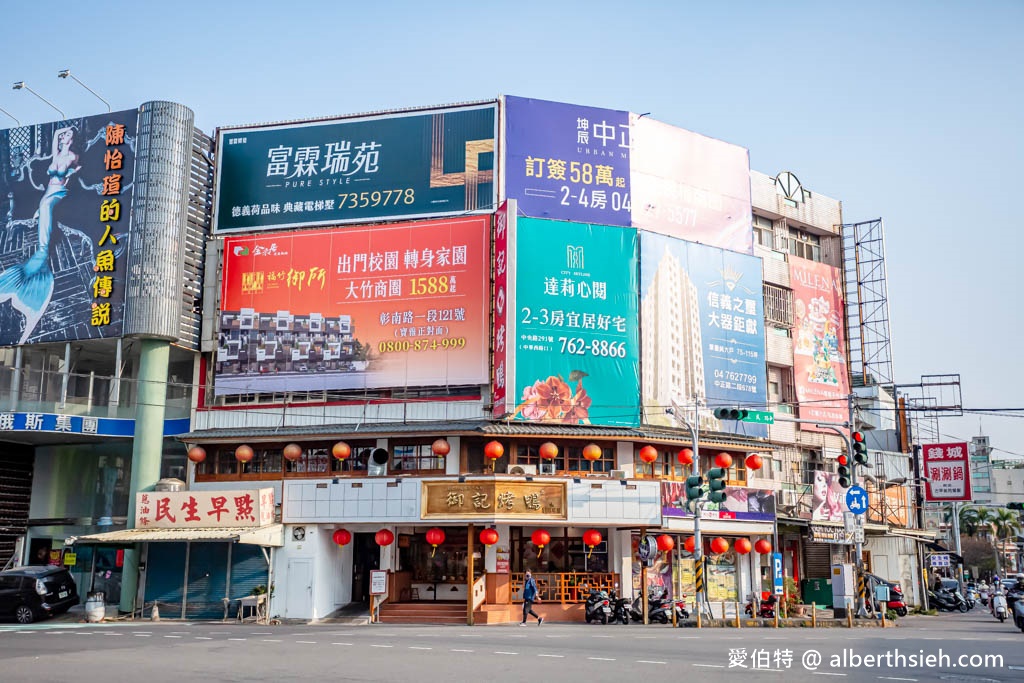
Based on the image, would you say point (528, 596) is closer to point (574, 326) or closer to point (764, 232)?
point (574, 326)

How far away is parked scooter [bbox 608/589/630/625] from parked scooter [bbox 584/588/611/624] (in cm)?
17

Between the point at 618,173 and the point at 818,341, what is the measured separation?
41.4 ft

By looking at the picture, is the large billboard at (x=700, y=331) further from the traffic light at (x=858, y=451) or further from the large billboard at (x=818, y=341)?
the traffic light at (x=858, y=451)

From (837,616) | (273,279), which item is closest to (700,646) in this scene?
(837,616)

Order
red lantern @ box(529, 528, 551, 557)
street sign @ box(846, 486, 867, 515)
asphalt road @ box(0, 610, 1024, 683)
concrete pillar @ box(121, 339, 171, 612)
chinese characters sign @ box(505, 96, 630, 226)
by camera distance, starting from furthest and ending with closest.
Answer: chinese characters sign @ box(505, 96, 630, 226)
concrete pillar @ box(121, 339, 171, 612)
red lantern @ box(529, 528, 551, 557)
street sign @ box(846, 486, 867, 515)
asphalt road @ box(0, 610, 1024, 683)

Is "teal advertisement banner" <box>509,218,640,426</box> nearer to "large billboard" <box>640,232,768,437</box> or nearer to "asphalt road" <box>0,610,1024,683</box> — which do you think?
"large billboard" <box>640,232,768,437</box>

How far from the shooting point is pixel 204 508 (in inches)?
1289

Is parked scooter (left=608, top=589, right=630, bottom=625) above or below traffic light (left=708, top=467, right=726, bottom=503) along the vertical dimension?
below

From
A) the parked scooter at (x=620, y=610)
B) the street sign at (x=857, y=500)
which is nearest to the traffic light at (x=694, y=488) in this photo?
the street sign at (x=857, y=500)

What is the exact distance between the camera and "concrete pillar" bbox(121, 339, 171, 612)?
113ft

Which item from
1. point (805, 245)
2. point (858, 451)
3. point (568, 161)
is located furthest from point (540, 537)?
point (805, 245)

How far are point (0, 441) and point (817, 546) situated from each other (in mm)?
34329

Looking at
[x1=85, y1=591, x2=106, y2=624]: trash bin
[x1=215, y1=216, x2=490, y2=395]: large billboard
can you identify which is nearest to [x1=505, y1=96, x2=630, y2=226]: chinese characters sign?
[x1=215, y1=216, x2=490, y2=395]: large billboard

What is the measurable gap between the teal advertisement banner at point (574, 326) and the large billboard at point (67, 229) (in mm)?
14624
